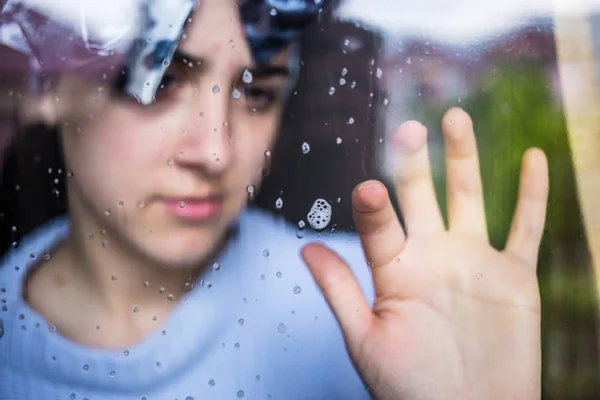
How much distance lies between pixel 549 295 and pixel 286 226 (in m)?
0.51

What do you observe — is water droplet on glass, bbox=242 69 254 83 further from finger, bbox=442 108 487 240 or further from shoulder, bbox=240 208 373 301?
finger, bbox=442 108 487 240

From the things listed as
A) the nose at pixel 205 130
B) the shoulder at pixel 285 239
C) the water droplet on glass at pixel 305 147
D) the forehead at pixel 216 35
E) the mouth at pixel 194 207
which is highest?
the forehead at pixel 216 35

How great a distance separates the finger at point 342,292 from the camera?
1.03 metres

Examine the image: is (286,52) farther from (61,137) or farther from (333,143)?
(61,137)

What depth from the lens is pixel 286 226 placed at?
1.02 m

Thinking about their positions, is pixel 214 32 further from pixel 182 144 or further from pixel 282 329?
pixel 282 329

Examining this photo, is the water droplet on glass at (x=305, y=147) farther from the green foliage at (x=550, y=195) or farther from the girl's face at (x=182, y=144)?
the green foliage at (x=550, y=195)

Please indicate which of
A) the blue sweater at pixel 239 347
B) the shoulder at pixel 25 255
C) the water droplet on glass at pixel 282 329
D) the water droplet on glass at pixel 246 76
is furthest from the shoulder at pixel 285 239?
the shoulder at pixel 25 255

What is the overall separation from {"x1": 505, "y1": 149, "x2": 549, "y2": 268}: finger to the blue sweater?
29 cm

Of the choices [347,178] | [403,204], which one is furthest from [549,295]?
[347,178]

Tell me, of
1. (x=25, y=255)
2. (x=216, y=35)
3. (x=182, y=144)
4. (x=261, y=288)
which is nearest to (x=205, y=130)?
(x=182, y=144)

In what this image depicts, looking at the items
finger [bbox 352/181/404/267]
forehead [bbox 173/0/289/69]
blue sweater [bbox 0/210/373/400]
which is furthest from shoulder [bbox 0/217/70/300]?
finger [bbox 352/181/404/267]

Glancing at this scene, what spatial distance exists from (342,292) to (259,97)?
0.38m

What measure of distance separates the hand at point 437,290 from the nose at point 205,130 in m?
0.24
